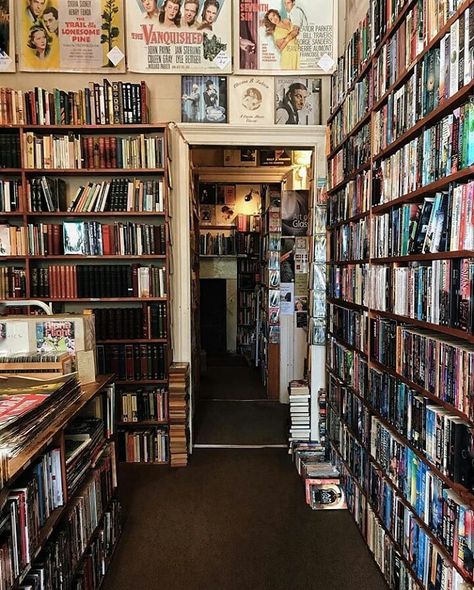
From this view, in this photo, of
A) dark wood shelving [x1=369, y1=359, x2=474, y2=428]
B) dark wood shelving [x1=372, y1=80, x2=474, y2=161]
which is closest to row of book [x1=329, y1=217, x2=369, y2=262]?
dark wood shelving [x1=372, y1=80, x2=474, y2=161]

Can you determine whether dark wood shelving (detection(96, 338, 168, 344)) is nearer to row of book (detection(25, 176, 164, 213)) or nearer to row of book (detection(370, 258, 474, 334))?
row of book (detection(25, 176, 164, 213))

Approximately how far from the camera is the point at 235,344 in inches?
279

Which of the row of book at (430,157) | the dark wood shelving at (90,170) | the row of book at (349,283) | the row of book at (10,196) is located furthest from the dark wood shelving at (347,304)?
the row of book at (10,196)

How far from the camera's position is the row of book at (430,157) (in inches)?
50.6

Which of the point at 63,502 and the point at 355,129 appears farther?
the point at 355,129

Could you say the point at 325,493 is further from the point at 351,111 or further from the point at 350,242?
the point at 351,111

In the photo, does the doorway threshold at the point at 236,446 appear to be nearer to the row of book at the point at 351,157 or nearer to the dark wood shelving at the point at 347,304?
the dark wood shelving at the point at 347,304

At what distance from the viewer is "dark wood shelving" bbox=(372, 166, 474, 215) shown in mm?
1285

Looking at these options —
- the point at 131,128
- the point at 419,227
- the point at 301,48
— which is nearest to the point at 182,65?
the point at 131,128

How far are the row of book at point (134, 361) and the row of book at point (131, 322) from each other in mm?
74

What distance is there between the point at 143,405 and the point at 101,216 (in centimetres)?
140

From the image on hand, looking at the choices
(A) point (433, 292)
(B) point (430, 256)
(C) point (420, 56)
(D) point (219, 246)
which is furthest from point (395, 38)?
(D) point (219, 246)

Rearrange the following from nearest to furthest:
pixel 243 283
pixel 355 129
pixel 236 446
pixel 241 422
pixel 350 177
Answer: pixel 355 129
pixel 350 177
pixel 236 446
pixel 241 422
pixel 243 283

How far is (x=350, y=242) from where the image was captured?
256 centimetres
